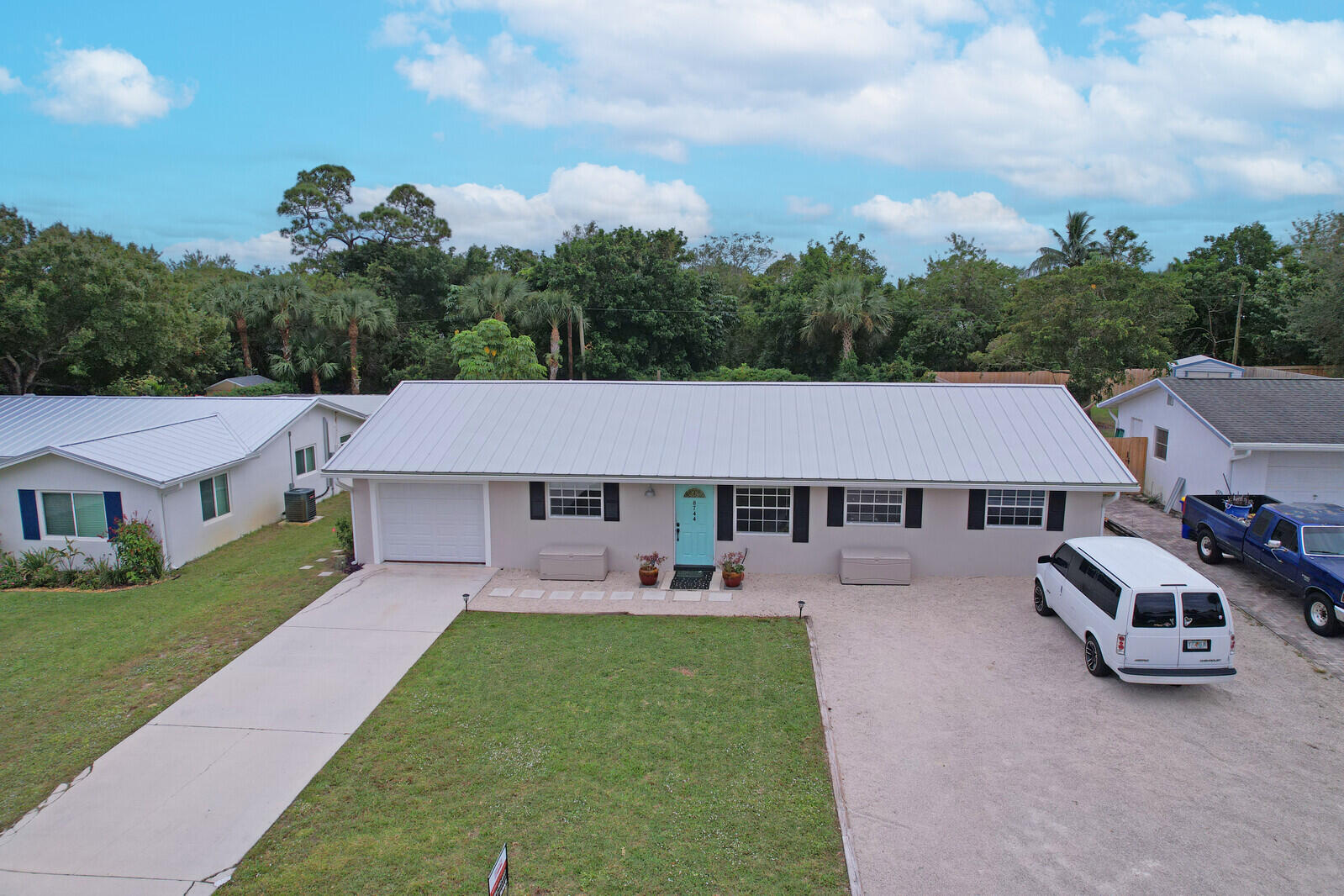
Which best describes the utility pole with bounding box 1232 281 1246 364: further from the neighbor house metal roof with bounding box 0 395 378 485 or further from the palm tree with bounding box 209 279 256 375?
the palm tree with bounding box 209 279 256 375

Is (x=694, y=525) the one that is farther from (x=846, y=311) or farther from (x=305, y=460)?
(x=846, y=311)

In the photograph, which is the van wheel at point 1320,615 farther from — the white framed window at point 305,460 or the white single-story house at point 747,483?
the white framed window at point 305,460

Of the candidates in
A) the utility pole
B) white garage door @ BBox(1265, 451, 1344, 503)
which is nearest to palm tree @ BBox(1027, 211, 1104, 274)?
the utility pole

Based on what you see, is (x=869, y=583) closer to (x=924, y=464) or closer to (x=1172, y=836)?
(x=924, y=464)

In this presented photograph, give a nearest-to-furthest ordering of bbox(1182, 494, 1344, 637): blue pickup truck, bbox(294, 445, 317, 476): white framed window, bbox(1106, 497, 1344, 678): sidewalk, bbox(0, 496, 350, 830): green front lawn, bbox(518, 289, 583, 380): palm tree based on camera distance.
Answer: bbox(0, 496, 350, 830): green front lawn
bbox(1106, 497, 1344, 678): sidewalk
bbox(1182, 494, 1344, 637): blue pickup truck
bbox(294, 445, 317, 476): white framed window
bbox(518, 289, 583, 380): palm tree

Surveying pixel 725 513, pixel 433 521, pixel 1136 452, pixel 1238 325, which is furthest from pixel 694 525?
pixel 1238 325
